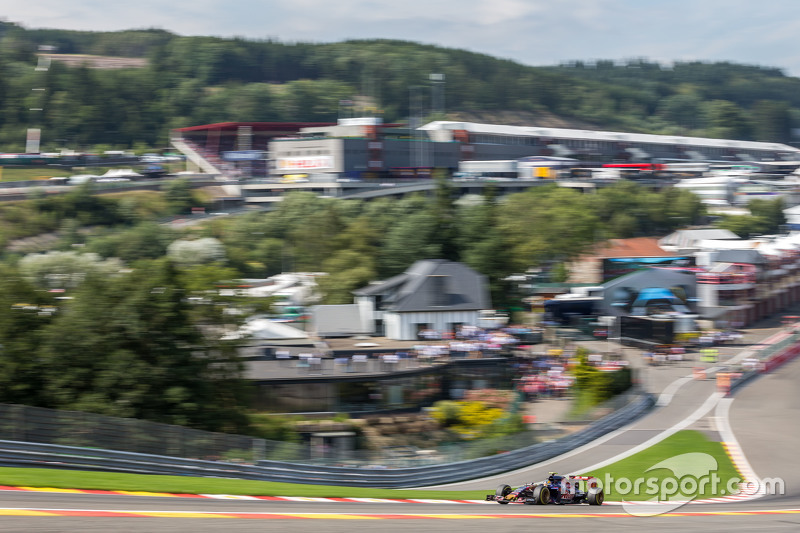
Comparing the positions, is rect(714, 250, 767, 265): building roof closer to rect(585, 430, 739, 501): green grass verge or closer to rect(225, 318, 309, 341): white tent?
rect(585, 430, 739, 501): green grass verge

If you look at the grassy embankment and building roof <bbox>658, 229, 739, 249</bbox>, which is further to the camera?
building roof <bbox>658, 229, 739, 249</bbox>

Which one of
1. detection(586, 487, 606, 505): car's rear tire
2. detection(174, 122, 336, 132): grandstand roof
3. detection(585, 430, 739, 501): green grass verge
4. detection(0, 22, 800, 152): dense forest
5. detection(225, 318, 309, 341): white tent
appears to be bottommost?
detection(585, 430, 739, 501): green grass verge

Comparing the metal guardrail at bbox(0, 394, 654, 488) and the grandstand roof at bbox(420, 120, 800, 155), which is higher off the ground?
the grandstand roof at bbox(420, 120, 800, 155)

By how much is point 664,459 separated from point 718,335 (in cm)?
1932

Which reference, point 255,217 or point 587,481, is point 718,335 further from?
point 255,217

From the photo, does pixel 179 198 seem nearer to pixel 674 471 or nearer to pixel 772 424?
pixel 772 424

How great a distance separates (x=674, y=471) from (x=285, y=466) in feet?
Answer: 25.5

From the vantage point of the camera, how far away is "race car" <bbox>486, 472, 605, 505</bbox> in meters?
11.5

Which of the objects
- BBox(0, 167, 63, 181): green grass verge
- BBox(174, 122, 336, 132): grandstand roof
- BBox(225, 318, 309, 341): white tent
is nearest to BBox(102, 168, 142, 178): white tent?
BBox(0, 167, 63, 181): green grass verge

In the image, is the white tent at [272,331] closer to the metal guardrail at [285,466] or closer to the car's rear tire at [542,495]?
the metal guardrail at [285,466]

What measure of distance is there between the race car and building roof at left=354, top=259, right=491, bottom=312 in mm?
18333

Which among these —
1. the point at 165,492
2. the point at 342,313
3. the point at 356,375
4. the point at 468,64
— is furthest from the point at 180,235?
the point at 468,64

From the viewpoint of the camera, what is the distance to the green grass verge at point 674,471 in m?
14.4

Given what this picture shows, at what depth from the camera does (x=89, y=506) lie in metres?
9.70
